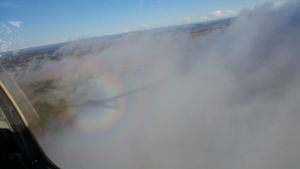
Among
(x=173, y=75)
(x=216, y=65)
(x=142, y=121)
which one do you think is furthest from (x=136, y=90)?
(x=216, y=65)

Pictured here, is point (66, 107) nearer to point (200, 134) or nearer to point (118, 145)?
point (118, 145)

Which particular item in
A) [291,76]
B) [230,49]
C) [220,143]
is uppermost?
[230,49]

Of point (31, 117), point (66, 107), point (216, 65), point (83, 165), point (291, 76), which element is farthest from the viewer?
point (216, 65)

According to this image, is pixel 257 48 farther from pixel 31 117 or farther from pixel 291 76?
pixel 31 117

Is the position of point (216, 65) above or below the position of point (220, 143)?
above

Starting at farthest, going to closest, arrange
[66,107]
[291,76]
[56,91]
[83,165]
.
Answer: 1. [56,91]
2. [66,107]
3. [291,76]
4. [83,165]

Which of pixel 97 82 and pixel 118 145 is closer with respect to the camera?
pixel 118 145

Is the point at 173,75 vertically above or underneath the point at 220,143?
above

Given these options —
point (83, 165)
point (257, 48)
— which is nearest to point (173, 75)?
point (257, 48)

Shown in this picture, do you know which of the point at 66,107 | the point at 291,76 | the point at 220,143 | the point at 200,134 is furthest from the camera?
the point at 66,107
